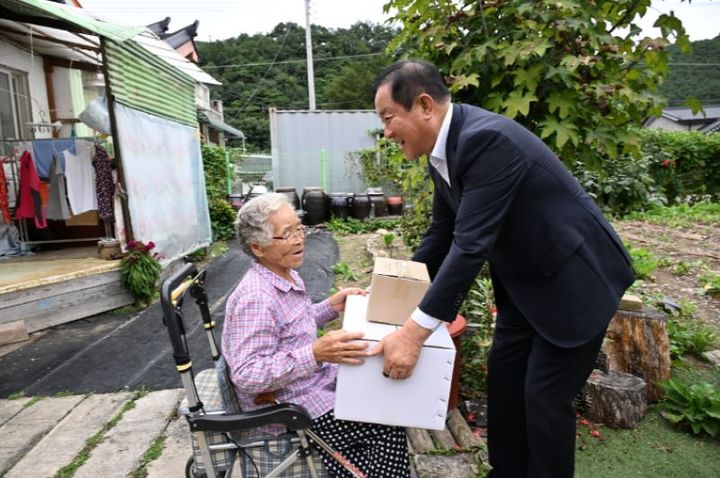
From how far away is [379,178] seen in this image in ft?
43.0

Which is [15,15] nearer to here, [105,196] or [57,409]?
[105,196]

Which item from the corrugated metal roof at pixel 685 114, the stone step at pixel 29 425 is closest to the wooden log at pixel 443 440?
the stone step at pixel 29 425

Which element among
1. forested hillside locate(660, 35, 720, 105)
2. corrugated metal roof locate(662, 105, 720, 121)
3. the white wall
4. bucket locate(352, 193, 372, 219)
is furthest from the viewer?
forested hillside locate(660, 35, 720, 105)

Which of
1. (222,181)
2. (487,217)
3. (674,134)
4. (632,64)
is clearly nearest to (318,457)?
(487,217)

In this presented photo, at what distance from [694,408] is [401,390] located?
2.29 meters

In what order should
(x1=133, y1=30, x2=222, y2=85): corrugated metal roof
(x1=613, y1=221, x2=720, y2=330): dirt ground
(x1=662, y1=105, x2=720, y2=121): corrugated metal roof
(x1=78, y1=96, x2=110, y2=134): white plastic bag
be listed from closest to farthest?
(x1=613, y1=221, x2=720, y2=330): dirt ground
(x1=78, y1=96, x2=110, y2=134): white plastic bag
(x1=133, y1=30, x2=222, y2=85): corrugated metal roof
(x1=662, y1=105, x2=720, y2=121): corrugated metal roof

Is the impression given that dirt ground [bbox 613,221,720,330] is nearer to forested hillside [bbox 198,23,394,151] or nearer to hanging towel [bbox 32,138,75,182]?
hanging towel [bbox 32,138,75,182]

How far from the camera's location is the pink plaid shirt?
161 centimetres

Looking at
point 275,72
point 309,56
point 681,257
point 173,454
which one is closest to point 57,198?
point 173,454

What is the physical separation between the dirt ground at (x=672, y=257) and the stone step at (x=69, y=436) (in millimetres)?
3460

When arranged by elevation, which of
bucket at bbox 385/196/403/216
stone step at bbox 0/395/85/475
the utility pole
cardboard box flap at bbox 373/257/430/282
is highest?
the utility pole

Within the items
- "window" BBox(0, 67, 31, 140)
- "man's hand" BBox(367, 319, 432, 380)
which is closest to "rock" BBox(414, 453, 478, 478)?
"man's hand" BBox(367, 319, 432, 380)

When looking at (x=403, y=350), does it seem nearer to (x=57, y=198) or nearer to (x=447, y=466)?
(x=447, y=466)

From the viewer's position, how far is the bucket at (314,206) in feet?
38.0
